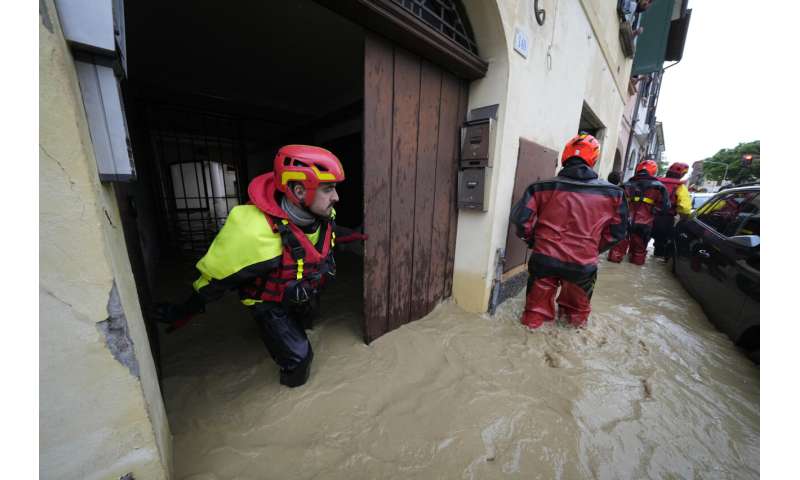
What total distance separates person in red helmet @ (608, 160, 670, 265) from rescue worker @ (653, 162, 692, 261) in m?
0.24

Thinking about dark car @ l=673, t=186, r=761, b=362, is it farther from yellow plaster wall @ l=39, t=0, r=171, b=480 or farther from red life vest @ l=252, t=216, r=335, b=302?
yellow plaster wall @ l=39, t=0, r=171, b=480

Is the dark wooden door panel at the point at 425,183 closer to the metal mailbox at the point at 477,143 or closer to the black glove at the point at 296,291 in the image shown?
the metal mailbox at the point at 477,143

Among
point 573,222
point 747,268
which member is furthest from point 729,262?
point 573,222

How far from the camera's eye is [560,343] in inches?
93.3

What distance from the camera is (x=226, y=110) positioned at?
4633 mm

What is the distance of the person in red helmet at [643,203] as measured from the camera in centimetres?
430

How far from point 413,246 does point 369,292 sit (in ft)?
1.94

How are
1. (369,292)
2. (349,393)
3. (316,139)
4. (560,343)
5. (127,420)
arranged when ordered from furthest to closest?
(316,139) → (560,343) → (369,292) → (349,393) → (127,420)

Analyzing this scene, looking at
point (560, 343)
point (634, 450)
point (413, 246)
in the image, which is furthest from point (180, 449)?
point (560, 343)

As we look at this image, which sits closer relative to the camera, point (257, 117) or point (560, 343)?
point (560, 343)

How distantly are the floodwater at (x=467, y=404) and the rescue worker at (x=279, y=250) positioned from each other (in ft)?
1.38

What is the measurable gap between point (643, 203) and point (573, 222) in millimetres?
3499

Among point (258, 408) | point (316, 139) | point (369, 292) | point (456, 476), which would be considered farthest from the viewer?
point (316, 139)

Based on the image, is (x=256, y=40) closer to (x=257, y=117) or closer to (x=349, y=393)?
(x=257, y=117)
